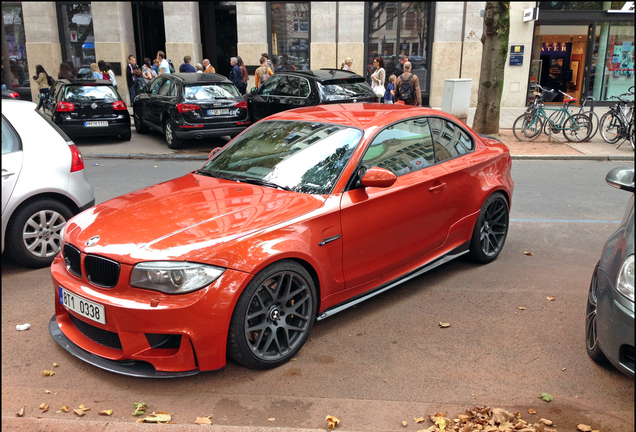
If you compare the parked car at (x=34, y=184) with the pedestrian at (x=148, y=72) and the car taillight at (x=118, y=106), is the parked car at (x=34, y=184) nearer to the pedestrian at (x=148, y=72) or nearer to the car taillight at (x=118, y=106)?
the car taillight at (x=118, y=106)

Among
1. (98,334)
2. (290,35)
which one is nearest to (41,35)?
(290,35)

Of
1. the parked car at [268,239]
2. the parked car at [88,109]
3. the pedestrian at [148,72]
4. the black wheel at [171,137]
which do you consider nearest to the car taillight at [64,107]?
the parked car at [88,109]

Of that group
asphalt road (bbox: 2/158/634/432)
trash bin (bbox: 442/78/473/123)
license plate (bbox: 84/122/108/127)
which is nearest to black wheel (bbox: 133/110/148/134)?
license plate (bbox: 84/122/108/127)

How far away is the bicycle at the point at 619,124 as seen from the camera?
1370 cm

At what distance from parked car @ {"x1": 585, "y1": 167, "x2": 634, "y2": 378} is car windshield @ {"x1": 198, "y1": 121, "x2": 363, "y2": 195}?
190 cm

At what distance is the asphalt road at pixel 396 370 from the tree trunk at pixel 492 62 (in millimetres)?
9210

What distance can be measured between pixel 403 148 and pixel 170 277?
241 centimetres

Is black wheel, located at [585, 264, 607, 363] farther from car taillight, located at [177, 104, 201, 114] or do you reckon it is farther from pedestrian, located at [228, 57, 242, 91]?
pedestrian, located at [228, 57, 242, 91]

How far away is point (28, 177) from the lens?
5.53 metres

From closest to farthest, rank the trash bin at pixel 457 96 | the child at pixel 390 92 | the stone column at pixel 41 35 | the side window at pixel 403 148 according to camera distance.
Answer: the side window at pixel 403 148 → the trash bin at pixel 457 96 → the child at pixel 390 92 → the stone column at pixel 41 35

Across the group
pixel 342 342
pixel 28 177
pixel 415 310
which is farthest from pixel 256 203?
pixel 28 177

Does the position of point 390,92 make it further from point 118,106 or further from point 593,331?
point 593,331

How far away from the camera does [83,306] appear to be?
3.67 m

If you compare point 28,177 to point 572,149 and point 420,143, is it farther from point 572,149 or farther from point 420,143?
point 572,149
